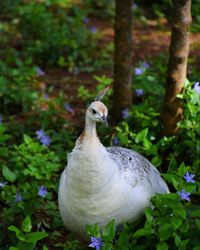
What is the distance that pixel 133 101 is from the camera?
5.82 meters

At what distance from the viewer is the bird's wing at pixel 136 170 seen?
3.68 metres

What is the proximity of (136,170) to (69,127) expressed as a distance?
188 centimetres

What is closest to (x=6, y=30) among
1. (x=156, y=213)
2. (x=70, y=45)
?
(x=70, y=45)

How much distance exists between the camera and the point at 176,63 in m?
4.54

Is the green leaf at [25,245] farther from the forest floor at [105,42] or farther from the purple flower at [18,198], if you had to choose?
the forest floor at [105,42]

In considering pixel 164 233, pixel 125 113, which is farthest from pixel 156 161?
pixel 164 233

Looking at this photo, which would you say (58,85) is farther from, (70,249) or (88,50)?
(70,249)

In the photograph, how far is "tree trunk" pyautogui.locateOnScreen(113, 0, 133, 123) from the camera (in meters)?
5.02

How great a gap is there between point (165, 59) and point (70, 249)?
341 centimetres

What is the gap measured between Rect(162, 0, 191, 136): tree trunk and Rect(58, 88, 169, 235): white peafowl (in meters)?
1.00

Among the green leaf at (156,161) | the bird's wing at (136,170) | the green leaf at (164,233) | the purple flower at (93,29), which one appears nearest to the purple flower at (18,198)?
the bird's wing at (136,170)

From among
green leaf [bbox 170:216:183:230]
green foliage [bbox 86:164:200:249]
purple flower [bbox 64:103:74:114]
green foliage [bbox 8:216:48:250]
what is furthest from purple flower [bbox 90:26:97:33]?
green leaf [bbox 170:216:183:230]

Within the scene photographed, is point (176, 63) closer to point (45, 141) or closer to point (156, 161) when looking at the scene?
point (156, 161)

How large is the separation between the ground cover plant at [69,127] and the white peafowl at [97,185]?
13cm
